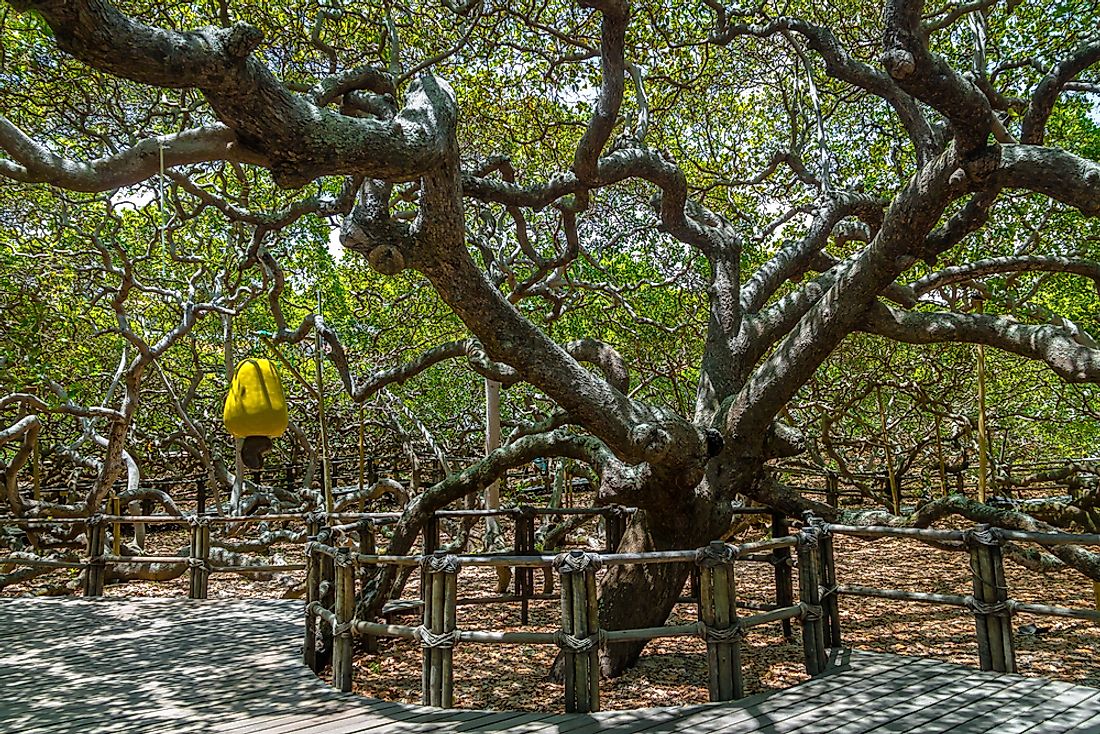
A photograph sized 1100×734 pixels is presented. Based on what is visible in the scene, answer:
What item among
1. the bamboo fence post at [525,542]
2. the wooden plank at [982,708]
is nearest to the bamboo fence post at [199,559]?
the bamboo fence post at [525,542]

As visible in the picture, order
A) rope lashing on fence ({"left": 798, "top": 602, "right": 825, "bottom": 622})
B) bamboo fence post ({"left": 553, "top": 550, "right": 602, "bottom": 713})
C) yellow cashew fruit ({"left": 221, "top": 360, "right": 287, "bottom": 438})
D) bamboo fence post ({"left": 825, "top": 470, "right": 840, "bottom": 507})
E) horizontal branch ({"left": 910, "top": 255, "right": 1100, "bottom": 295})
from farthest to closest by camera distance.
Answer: bamboo fence post ({"left": 825, "top": 470, "right": 840, "bottom": 507}), horizontal branch ({"left": 910, "top": 255, "right": 1100, "bottom": 295}), rope lashing on fence ({"left": 798, "top": 602, "right": 825, "bottom": 622}), bamboo fence post ({"left": 553, "top": 550, "right": 602, "bottom": 713}), yellow cashew fruit ({"left": 221, "top": 360, "right": 287, "bottom": 438})

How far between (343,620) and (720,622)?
229 cm

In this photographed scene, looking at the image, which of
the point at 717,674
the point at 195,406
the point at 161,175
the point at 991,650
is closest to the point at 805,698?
the point at 717,674

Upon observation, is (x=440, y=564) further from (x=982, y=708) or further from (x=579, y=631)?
(x=982, y=708)

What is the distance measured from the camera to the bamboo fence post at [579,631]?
13.8 ft

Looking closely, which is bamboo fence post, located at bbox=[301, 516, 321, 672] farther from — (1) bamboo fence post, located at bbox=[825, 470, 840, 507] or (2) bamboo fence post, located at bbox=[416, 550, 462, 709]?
(1) bamboo fence post, located at bbox=[825, 470, 840, 507]

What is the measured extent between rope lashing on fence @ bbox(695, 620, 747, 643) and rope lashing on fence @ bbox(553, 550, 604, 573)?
0.67m

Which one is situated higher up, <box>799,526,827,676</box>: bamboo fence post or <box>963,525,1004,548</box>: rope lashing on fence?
<box>963,525,1004,548</box>: rope lashing on fence

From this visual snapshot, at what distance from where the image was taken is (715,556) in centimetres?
444

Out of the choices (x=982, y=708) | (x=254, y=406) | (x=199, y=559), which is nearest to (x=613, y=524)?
(x=982, y=708)

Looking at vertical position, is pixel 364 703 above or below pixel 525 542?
below

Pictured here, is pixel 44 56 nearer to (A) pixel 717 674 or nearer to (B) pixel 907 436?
(A) pixel 717 674

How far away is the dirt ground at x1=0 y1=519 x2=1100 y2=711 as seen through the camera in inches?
221

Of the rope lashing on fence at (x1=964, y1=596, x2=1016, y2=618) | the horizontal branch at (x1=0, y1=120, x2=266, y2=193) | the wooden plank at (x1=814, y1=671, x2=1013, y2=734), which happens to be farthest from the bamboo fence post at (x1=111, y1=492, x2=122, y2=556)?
the rope lashing on fence at (x1=964, y1=596, x2=1016, y2=618)
